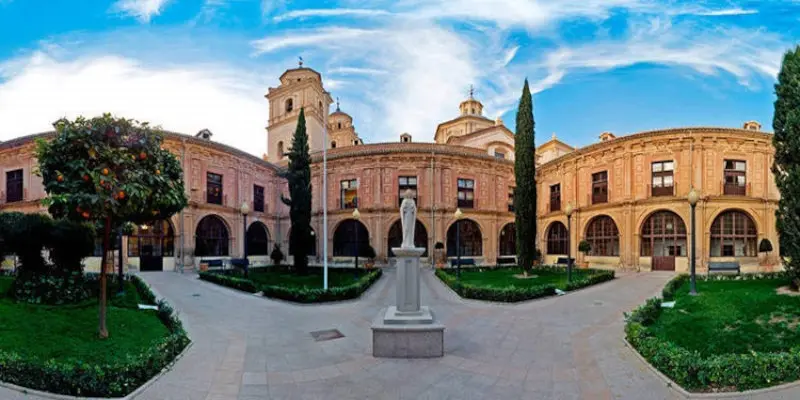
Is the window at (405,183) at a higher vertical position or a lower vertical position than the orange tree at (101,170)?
higher

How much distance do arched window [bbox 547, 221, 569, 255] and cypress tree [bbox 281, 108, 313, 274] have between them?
2040 cm

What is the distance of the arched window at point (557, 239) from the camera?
29.9 metres

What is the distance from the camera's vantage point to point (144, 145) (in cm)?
744

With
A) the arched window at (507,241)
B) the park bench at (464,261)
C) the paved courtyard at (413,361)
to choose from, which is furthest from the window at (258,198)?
the arched window at (507,241)

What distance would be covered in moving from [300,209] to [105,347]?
54.3 ft

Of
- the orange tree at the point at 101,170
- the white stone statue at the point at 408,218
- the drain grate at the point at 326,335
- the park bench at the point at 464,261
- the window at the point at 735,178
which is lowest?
the park bench at the point at 464,261

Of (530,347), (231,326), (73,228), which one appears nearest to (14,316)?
(231,326)

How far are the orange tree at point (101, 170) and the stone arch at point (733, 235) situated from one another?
28971 millimetres

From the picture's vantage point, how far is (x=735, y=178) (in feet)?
75.1

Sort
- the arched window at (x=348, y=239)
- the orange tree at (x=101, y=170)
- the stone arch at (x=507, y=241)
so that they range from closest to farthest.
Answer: the orange tree at (x=101, y=170) < the arched window at (x=348, y=239) < the stone arch at (x=507, y=241)

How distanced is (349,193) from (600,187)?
64.1 feet

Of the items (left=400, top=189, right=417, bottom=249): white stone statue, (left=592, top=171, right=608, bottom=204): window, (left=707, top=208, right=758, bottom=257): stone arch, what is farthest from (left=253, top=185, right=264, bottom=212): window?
(left=707, top=208, right=758, bottom=257): stone arch

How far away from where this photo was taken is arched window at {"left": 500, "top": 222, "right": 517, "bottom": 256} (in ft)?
105

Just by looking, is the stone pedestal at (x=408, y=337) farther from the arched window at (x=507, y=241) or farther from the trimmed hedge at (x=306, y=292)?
the arched window at (x=507, y=241)
